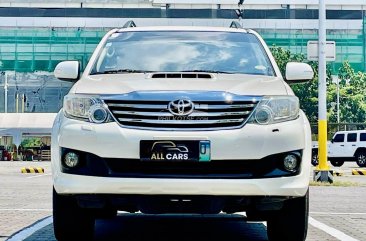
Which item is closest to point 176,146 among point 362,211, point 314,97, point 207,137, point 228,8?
point 207,137

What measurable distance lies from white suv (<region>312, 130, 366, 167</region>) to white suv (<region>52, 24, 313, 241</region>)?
2851 cm

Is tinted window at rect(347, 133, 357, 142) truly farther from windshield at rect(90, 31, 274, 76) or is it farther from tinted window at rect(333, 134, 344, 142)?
windshield at rect(90, 31, 274, 76)

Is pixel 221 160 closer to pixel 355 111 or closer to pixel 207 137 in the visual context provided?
pixel 207 137

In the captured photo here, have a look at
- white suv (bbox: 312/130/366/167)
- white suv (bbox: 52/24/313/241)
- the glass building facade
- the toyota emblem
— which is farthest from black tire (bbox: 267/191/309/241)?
the glass building facade

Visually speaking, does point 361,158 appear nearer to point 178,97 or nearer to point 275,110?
point 275,110

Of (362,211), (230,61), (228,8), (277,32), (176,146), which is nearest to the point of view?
(176,146)

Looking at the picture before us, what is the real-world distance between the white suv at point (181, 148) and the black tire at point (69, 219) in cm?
2

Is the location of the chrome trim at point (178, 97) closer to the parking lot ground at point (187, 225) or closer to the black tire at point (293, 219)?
the black tire at point (293, 219)

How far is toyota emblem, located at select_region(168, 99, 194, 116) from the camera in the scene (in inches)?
217

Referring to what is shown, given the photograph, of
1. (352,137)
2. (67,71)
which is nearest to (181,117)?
(67,71)

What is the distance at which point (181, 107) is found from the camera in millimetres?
5520

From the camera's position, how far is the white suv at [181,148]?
5.41 metres

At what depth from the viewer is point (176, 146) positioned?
540 cm

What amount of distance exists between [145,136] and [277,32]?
2674 inches
